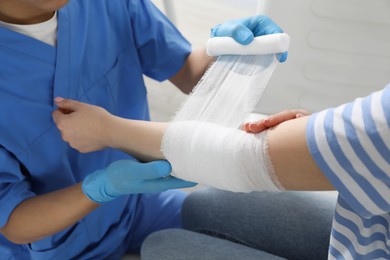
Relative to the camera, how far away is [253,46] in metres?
0.82

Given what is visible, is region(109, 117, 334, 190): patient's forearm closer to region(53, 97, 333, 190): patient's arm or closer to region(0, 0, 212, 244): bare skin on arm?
region(53, 97, 333, 190): patient's arm

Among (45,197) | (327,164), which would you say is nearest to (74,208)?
(45,197)

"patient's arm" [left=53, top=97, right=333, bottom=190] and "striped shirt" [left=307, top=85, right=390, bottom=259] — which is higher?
"striped shirt" [left=307, top=85, right=390, bottom=259]

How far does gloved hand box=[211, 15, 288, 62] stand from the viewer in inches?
32.6

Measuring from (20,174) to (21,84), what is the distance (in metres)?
0.15

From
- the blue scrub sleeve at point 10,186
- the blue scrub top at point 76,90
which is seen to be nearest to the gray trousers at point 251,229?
the blue scrub top at point 76,90

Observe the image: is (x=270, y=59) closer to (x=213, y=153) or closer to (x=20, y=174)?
(x=213, y=153)

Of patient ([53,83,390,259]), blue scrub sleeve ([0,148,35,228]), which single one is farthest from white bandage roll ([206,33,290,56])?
blue scrub sleeve ([0,148,35,228])

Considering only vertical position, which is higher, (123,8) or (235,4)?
(123,8)

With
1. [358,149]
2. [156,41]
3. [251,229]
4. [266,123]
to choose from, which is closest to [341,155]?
[358,149]

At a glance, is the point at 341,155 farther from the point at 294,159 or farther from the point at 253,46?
the point at 253,46

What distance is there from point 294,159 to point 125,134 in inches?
12.8

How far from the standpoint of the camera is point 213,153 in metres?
0.67

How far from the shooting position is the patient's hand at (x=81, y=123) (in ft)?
2.69
